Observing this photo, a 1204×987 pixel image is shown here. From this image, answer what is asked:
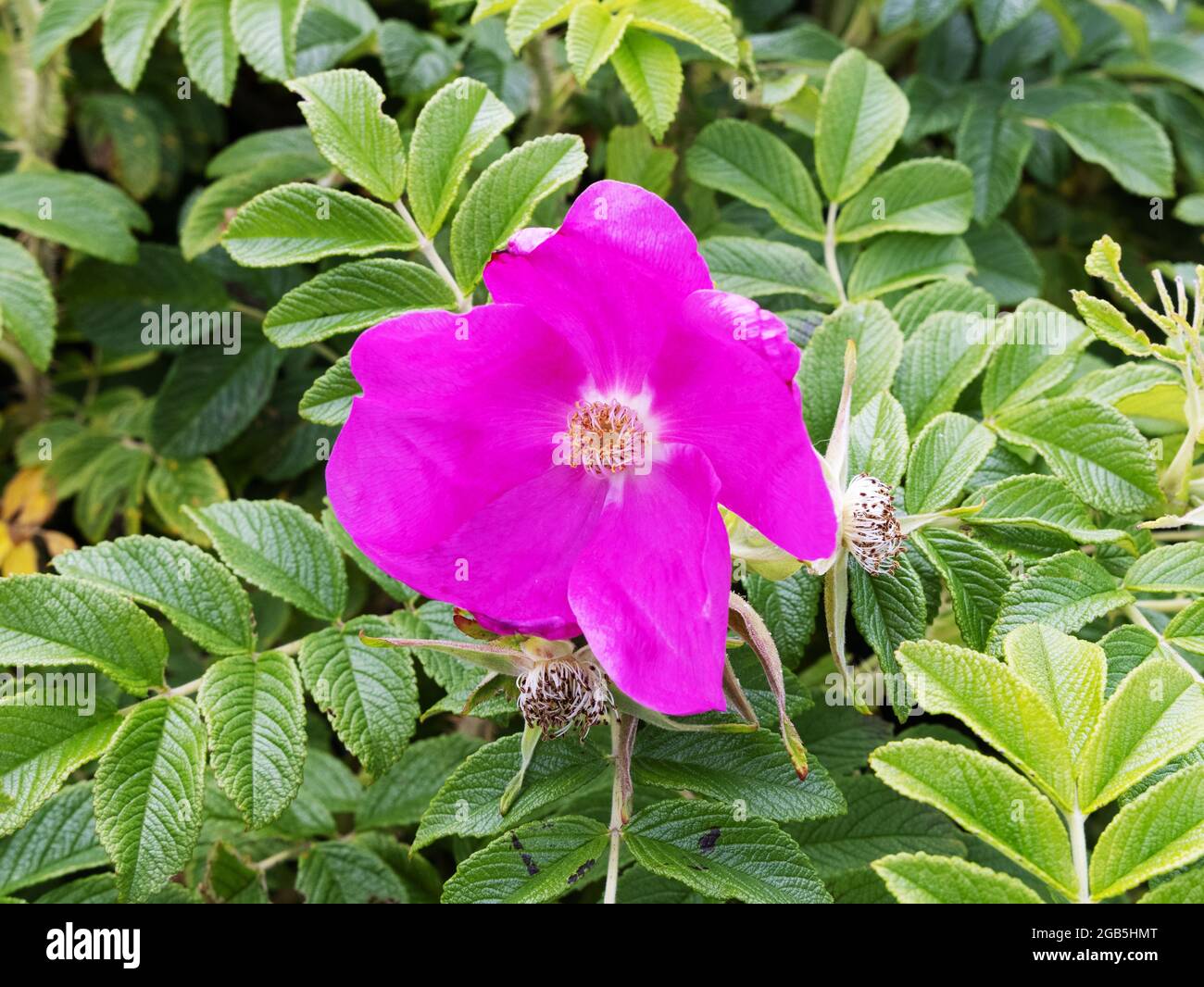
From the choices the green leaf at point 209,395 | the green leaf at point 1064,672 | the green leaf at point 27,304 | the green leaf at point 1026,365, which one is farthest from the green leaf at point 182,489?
the green leaf at point 1064,672

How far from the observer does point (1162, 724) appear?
98 centimetres

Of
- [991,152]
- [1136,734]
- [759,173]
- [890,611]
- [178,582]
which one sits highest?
[991,152]

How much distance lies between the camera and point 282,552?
53.2 inches

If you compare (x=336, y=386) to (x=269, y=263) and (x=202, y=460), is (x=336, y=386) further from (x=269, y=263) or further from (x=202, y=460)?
(x=202, y=460)

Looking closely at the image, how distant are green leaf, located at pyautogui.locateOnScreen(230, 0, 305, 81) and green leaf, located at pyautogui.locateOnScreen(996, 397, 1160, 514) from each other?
1068 mm

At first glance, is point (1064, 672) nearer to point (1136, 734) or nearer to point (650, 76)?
point (1136, 734)

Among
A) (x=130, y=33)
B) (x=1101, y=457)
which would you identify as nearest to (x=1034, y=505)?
(x=1101, y=457)

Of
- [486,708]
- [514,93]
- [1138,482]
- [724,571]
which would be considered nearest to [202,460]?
[514,93]

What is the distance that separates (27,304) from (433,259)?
647 mm

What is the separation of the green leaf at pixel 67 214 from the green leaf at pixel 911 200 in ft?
3.55

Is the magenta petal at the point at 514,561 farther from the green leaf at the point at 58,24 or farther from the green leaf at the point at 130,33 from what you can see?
the green leaf at the point at 58,24

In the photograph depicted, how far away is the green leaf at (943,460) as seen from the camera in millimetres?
1218
